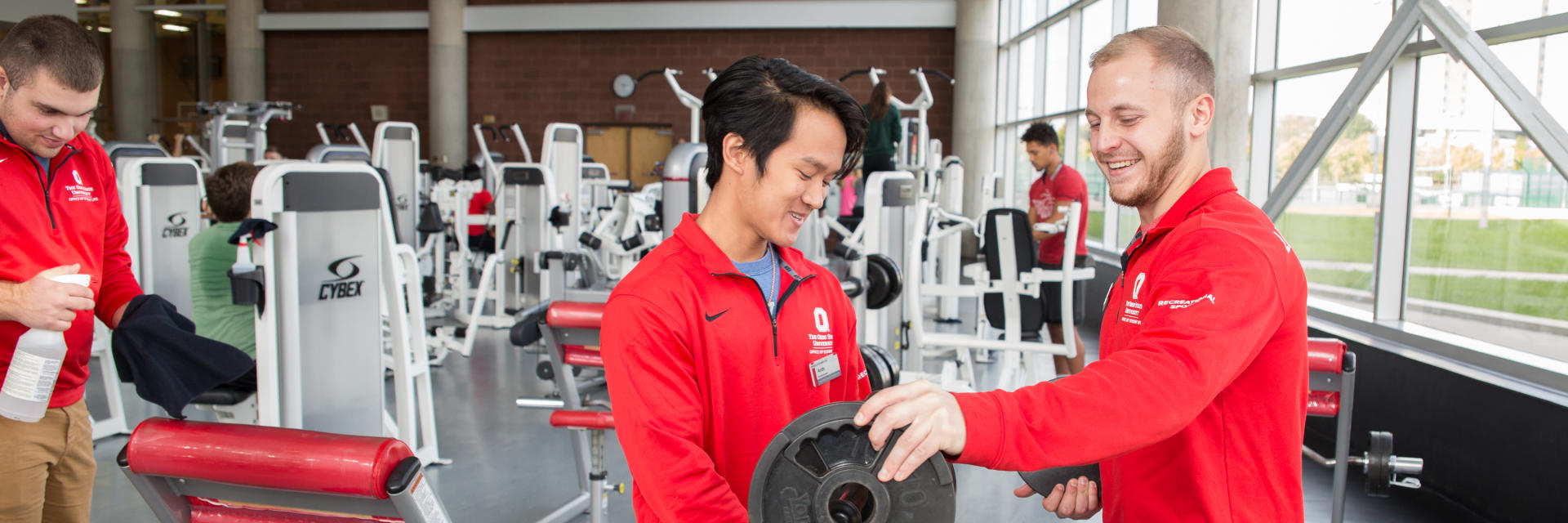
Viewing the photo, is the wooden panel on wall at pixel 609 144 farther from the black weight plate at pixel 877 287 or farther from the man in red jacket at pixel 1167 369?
the man in red jacket at pixel 1167 369

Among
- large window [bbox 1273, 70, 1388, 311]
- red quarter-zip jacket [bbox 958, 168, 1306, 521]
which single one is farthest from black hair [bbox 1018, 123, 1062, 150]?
red quarter-zip jacket [bbox 958, 168, 1306, 521]

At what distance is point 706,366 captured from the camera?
1.21 meters

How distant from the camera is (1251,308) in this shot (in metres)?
0.92

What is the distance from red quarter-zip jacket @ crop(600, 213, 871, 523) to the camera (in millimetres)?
1101

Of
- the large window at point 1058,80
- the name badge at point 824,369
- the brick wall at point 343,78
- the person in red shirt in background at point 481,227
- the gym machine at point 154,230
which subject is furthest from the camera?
the brick wall at point 343,78

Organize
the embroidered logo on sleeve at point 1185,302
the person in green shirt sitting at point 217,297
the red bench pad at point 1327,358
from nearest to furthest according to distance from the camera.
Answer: the embroidered logo on sleeve at point 1185,302 < the red bench pad at point 1327,358 < the person in green shirt sitting at point 217,297

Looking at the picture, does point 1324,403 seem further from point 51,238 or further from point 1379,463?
point 51,238

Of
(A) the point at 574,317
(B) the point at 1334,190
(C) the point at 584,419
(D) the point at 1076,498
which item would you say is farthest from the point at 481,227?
(D) the point at 1076,498

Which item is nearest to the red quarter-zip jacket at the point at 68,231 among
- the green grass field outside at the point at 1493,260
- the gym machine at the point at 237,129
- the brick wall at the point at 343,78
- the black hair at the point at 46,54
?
the black hair at the point at 46,54

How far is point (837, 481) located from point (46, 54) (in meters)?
1.58

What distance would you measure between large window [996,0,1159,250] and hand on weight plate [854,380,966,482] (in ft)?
22.0

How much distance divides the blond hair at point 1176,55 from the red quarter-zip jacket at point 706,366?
531mm

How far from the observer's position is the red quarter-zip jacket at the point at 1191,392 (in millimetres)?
816

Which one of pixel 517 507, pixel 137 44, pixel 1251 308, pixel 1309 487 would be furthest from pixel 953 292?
pixel 137 44
